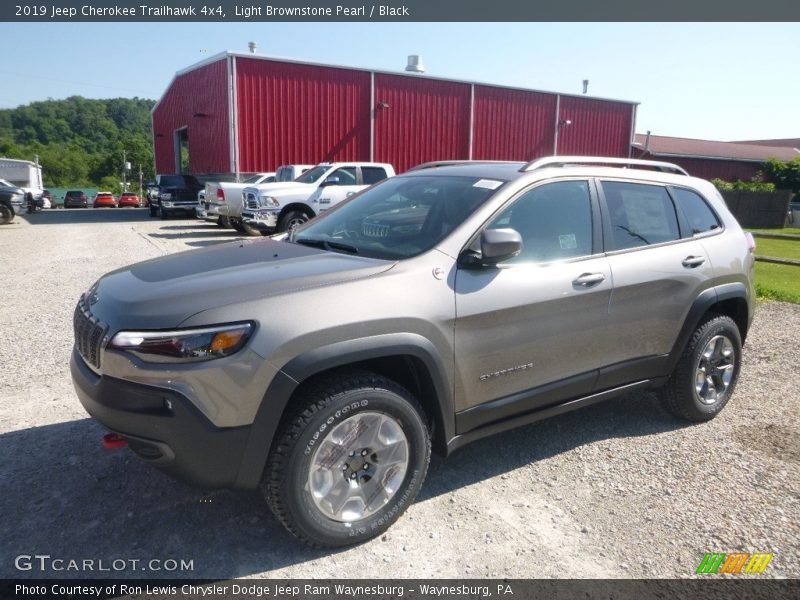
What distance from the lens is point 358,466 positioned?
2744mm

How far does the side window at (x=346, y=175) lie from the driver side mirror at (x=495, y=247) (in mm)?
11478

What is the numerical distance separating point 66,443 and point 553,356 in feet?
9.64

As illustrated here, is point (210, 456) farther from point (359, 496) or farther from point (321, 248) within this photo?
point (321, 248)

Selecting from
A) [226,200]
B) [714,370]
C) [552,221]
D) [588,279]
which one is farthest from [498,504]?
[226,200]

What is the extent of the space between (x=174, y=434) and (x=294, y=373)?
51cm

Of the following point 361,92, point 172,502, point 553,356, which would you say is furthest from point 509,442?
point 361,92

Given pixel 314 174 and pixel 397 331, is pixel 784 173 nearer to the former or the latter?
pixel 314 174

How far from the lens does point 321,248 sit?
338 cm

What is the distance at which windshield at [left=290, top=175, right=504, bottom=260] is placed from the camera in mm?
3197

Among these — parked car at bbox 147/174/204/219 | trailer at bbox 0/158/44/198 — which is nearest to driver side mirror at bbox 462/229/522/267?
parked car at bbox 147/174/204/219

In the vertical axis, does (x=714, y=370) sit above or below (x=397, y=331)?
below

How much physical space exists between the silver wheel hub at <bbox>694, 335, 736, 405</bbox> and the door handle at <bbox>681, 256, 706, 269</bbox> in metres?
0.55

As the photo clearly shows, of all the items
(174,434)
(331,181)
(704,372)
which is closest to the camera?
(174,434)

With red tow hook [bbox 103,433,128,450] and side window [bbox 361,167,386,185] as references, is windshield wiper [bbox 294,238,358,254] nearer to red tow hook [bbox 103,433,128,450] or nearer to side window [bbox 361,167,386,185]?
red tow hook [bbox 103,433,128,450]
